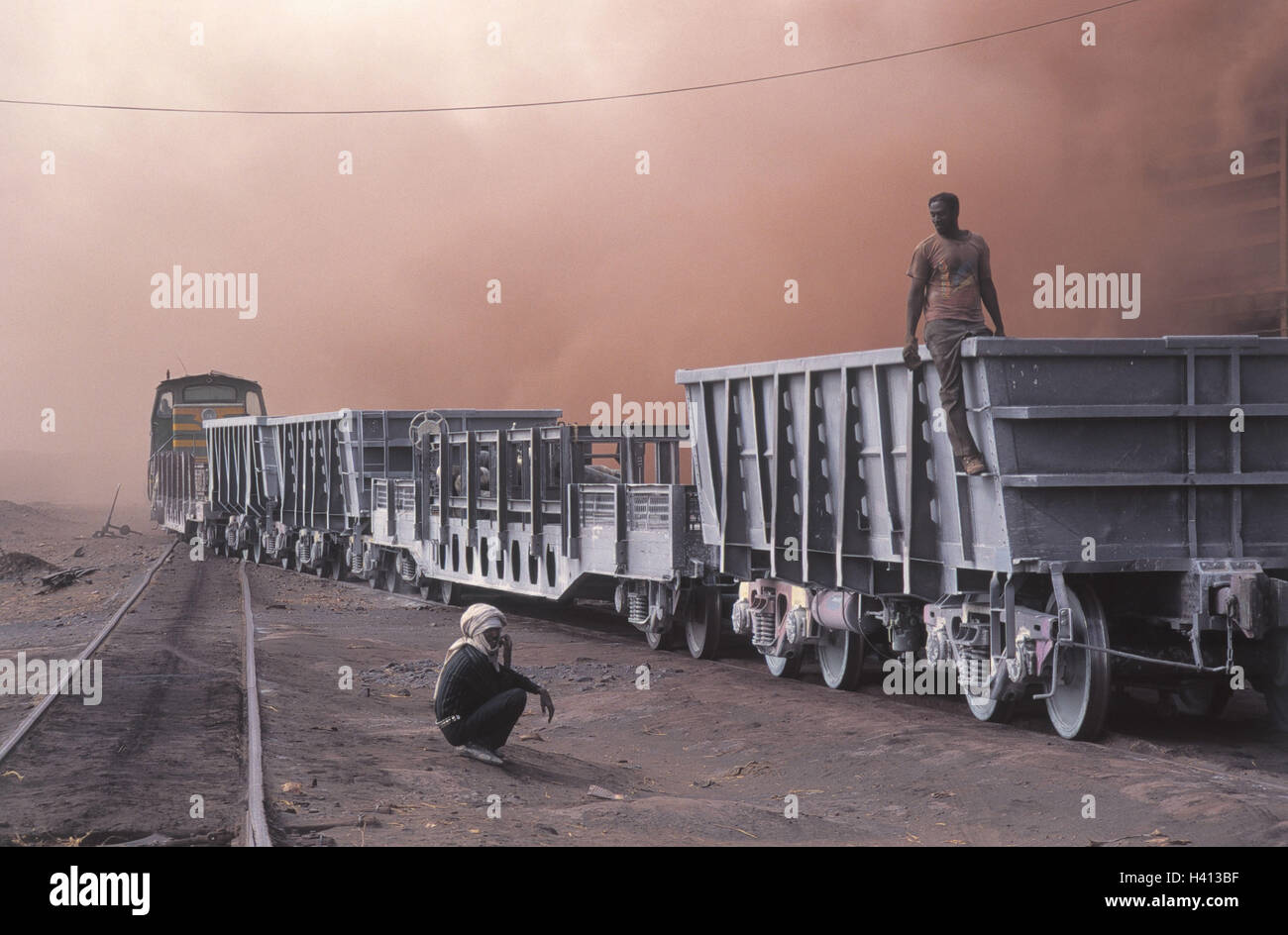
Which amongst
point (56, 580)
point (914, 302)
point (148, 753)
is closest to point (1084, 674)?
point (914, 302)

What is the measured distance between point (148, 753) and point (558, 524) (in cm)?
823

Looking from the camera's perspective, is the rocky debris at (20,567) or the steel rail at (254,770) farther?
the rocky debris at (20,567)

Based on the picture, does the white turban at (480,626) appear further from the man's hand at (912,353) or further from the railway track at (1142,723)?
the railway track at (1142,723)

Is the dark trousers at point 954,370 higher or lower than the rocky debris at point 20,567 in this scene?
higher

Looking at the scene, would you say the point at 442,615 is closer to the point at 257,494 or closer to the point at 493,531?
the point at 493,531

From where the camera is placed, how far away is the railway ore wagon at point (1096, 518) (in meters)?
9.05

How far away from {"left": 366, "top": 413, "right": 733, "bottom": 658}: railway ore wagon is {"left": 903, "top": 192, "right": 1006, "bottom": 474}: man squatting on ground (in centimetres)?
480

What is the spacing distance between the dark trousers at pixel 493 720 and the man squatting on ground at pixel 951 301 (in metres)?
3.38

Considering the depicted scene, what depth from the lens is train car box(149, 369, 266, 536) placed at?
124ft

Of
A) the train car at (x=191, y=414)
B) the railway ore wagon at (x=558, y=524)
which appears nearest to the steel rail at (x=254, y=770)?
the railway ore wagon at (x=558, y=524)

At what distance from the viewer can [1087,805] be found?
25.2ft

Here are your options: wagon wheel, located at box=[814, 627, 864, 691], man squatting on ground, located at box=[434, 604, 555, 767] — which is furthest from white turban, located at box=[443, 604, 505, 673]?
wagon wheel, located at box=[814, 627, 864, 691]

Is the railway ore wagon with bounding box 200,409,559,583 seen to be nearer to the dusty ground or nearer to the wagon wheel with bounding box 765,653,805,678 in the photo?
the wagon wheel with bounding box 765,653,805,678
